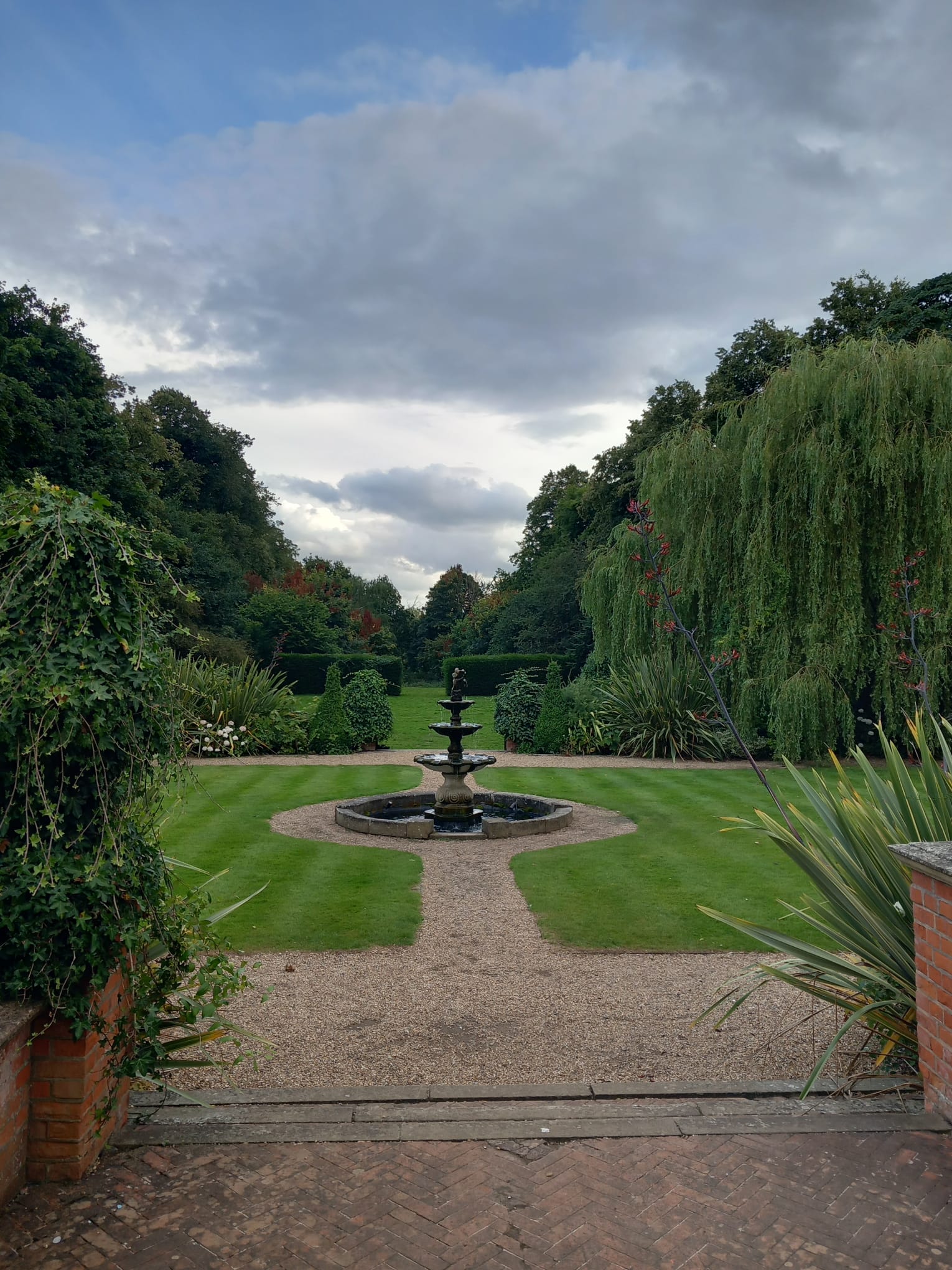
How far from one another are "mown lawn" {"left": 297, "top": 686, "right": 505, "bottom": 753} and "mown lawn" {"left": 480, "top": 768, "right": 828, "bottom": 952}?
631 centimetres

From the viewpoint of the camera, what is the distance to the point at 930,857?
3.15 meters

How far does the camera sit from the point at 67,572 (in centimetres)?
275

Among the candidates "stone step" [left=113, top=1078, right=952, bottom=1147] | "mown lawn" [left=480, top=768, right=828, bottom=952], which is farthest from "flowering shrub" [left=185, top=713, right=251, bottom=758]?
"stone step" [left=113, top=1078, right=952, bottom=1147]

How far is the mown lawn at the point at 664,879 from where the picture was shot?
20.3 ft

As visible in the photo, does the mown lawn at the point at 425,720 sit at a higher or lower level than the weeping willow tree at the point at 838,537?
lower

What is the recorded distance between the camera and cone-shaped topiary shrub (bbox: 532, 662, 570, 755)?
16.8 metres

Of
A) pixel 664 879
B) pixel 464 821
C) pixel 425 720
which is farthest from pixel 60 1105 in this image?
pixel 425 720

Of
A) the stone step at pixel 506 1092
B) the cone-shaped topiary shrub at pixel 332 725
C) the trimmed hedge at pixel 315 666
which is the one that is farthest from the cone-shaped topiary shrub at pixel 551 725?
the stone step at pixel 506 1092

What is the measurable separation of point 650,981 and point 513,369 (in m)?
10.7

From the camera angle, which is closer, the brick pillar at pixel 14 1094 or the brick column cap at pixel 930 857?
the brick pillar at pixel 14 1094

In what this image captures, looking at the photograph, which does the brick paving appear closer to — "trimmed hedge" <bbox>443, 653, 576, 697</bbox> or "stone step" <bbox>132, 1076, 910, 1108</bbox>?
"stone step" <bbox>132, 1076, 910, 1108</bbox>

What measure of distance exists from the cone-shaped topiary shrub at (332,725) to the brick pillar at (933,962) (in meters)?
14.0

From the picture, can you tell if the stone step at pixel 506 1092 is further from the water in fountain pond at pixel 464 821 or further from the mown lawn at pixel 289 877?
the water in fountain pond at pixel 464 821

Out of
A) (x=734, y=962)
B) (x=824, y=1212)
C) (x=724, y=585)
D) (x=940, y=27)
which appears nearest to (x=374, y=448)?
(x=724, y=585)
